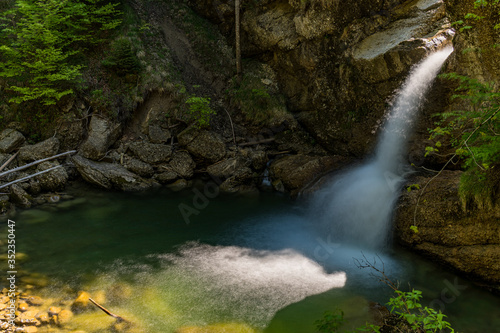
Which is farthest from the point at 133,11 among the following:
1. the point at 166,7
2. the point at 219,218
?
the point at 219,218

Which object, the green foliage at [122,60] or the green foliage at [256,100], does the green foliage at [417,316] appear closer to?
the green foliage at [256,100]

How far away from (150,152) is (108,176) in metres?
1.66

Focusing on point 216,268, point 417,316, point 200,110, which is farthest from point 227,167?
point 417,316

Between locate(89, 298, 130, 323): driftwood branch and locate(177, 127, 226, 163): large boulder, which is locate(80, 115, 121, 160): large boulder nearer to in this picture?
locate(177, 127, 226, 163): large boulder

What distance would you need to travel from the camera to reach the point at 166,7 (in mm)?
15539

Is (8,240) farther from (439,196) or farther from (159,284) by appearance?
(439,196)

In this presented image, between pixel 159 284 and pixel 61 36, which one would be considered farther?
pixel 61 36

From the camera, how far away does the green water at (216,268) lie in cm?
535

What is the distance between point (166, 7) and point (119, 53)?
5287 millimetres

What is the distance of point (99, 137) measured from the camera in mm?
11250

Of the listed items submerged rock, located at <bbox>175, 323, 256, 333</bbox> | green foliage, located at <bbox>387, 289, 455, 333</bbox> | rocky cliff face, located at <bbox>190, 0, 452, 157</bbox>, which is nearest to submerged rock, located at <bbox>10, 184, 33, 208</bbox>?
submerged rock, located at <bbox>175, 323, 256, 333</bbox>

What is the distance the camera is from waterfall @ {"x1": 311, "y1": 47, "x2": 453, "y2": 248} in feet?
26.2

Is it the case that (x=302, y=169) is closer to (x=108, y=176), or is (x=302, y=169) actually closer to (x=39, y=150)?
(x=108, y=176)

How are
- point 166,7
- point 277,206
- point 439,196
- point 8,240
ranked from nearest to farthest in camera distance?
point 439,196 < point 8,240 < point 277,206 < point 166,7
